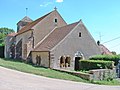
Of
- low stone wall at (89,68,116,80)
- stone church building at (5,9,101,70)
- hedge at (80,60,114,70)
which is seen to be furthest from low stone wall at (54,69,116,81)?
stone church building at (5,9,101,70)

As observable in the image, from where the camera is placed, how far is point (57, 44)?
28.9m

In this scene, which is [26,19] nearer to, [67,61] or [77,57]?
[77,57]

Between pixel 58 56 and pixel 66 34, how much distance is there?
3.33 metres

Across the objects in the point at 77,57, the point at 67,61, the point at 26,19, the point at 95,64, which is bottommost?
the point at 95,64

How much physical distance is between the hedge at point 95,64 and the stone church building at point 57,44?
288cm

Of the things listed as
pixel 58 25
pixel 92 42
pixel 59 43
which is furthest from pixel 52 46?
pixel 58 25

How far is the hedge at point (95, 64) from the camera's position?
23408 millimetres

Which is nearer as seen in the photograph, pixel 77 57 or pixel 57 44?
Result: pixel 57 44

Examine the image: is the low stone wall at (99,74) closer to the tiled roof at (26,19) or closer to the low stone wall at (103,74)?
the low stone wall at (103,74)

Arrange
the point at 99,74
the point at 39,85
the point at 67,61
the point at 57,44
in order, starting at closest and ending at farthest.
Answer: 1. the point at 39,85
2. the point at 99,74
3. the point at 57,44
4. the point at 67,61

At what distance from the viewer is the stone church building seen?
1150 inches

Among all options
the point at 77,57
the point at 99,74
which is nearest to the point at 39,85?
the point at 99,74

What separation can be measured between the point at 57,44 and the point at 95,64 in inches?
254

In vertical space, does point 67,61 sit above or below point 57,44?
below
